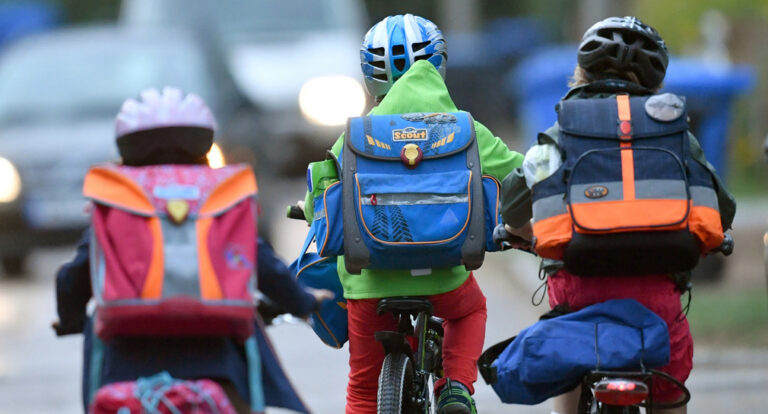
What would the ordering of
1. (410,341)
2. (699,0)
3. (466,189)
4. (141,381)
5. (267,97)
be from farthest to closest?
(699,0) → (267,97) → (410,341) → (466,189) → (141,381)

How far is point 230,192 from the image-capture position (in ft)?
14.9

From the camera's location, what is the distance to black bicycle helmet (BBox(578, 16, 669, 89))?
5016mm

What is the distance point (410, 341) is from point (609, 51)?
1.35 meters

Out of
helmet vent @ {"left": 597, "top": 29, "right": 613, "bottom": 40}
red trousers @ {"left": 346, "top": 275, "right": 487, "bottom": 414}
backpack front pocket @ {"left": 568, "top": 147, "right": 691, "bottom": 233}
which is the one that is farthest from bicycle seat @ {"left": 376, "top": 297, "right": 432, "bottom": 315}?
helmet vent @ {"left": 597, "top": 29, "right": 613, "bottom": 40}

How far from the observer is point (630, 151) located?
474 centimetres

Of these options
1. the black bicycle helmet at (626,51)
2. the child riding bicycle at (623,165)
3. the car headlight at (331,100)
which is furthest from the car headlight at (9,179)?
the black bicycle helmet at (626,51)

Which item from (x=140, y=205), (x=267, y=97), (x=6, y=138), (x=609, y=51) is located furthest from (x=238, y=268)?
(x=267, y=97)

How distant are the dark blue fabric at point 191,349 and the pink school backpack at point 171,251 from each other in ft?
0.26

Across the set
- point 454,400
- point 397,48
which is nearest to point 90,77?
point 397,48

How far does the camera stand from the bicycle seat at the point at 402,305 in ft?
18.0

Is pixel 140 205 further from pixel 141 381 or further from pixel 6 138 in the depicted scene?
pixel 6 138

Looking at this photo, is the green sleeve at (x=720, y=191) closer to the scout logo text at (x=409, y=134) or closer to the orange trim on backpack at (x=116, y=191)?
the scout logo text at (x=409, y=134)

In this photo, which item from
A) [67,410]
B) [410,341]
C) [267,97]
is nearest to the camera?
[410,341]

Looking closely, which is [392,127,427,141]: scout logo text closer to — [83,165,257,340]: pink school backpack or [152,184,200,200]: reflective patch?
[83,165,257,340]: pink school backpack
